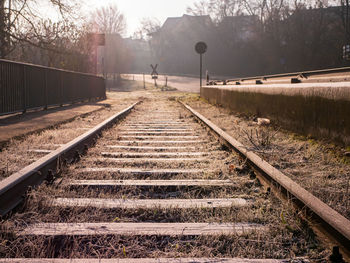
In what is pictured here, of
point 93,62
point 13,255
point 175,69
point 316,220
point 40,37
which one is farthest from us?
A: point 175,69

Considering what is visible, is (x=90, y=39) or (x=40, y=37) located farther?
(x=90, y=39)

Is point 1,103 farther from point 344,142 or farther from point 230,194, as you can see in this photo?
point 344,142

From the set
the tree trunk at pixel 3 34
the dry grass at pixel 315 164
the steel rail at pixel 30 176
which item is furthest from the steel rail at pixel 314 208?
the tree trunk at pixel 3 34

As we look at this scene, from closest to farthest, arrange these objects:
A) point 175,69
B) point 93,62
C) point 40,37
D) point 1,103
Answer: point 1,103, point 40,37, point 93,62, point 175,69

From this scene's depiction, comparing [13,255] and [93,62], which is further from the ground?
[93,62]

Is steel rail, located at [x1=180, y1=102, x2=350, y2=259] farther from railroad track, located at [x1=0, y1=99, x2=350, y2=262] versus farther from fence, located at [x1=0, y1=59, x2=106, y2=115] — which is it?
fence, located at [x1=0, y1=59, x2=106, y2=115]

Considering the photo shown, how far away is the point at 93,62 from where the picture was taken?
81.5 feet

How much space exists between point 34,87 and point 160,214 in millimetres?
8199

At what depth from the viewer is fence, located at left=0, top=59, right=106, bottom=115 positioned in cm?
736

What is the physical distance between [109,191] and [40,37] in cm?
1367

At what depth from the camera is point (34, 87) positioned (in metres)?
8.97

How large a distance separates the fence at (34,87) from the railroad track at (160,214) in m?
5.00

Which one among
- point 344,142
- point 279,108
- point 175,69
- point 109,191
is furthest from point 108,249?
point 175,69

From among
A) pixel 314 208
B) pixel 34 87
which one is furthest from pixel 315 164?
pixel 34 87
